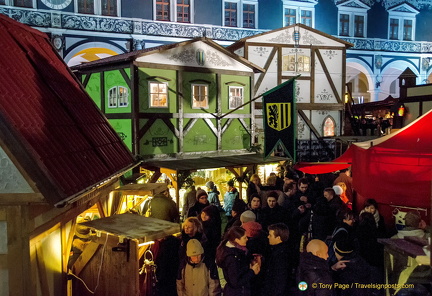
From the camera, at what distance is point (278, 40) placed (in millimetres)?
17516

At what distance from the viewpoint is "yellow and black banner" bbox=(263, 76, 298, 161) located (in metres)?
9.80

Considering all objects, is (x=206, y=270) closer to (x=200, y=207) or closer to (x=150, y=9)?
(x=200, y=207)

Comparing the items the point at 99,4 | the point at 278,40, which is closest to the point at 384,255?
the point at 278,40

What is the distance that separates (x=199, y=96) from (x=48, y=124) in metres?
9.15

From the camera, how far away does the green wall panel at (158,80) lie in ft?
38.5

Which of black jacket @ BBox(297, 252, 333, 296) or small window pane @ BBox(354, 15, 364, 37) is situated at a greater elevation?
small window pane @ BBox(354, 15, 364, 37)

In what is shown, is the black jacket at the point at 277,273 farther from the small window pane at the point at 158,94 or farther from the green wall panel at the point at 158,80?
the small window pane at the point at 158,94

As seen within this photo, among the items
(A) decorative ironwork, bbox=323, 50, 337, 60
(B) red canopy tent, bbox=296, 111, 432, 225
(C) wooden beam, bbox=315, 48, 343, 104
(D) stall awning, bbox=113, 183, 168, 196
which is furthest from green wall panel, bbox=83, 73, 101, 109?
(A) decorative ironwork, bbox=323, 50, 337, 60

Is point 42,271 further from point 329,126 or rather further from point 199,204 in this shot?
point 329,126

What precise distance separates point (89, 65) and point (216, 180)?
5.96 meters

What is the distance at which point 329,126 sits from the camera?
1881 centimetres

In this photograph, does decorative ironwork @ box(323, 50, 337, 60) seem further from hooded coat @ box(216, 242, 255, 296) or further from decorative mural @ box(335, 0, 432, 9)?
hooded coat @ box(216, 242, 255, 296)

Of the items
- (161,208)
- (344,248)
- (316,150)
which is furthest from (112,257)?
(316,150)

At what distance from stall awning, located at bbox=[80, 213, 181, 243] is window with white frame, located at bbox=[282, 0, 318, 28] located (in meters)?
20.1
